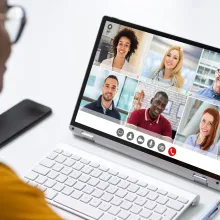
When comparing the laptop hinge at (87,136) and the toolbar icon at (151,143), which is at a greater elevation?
the toolbar icon at (151,143)

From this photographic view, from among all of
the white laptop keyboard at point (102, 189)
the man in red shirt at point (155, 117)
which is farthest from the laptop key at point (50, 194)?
the man in red shirt at point (155, 117)

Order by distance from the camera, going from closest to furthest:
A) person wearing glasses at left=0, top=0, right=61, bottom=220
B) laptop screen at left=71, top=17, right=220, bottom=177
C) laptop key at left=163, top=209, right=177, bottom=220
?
person wearing glasses at left=0, top=0, right=61, bottom=220, laptop key at left=163, top=209, right=177, bottom=220, laptop screen at left=71, top=17, right=220, bottom=177

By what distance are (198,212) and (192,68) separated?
259mm

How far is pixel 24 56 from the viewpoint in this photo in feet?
4.75

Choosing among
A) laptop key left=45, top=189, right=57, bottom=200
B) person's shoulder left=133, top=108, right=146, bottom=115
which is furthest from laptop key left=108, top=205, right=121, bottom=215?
person's shoulder left=133, top=108, right=146, bottom=115

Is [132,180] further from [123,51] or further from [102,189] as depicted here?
[123,51]

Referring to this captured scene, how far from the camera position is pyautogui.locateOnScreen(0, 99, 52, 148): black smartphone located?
1239 mm

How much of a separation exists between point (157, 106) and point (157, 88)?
33 mm

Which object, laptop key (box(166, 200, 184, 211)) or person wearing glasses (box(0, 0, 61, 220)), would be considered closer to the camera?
person wearing glasses (box(0, 0, 61, 220))

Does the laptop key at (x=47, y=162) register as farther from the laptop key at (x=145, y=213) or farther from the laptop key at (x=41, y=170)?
the laptop key at (x=145, y=213)

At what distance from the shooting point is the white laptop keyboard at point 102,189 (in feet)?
3.48

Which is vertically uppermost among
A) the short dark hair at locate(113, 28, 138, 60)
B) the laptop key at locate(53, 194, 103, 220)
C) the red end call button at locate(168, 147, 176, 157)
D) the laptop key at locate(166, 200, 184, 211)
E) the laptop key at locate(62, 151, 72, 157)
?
the short dark hair at locate(113, 28, 138, 60)

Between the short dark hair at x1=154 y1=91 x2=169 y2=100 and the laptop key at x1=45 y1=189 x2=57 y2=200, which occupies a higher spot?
the short dark hair at x1=154 y1=91 x2=169 y2=100

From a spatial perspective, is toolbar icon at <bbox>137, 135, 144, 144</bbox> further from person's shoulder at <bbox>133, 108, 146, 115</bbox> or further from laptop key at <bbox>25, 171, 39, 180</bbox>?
laptop key at <bbox>25, 171, 39, 180</bbox>
